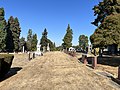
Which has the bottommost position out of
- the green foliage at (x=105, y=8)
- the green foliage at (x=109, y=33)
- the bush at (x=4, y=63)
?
the bush at (x=4, y=63)

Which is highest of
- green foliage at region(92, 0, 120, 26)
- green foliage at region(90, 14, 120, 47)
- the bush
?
green foliage at region(92, 0, 120, 26)

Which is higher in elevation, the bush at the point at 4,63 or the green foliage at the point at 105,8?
the green foliage at the point at 105,8

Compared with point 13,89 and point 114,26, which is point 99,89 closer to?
point 13,89

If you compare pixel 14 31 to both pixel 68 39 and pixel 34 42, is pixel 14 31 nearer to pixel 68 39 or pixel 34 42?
pixel 34 42

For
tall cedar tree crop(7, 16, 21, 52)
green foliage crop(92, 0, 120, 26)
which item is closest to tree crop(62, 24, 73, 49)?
tall cedar tree crop(7, 16, 21, 52)

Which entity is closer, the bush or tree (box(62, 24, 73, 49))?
the bush

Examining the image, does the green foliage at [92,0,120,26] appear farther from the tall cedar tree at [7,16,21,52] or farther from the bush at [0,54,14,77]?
the tall cedar tree at [7,16,21,52]

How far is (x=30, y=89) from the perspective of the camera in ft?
38.5

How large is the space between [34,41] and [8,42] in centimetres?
6605

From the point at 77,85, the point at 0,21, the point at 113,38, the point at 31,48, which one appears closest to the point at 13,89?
the point at 77,85

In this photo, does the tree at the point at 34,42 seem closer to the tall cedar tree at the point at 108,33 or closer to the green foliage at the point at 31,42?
the green foliage at the point at 31,42

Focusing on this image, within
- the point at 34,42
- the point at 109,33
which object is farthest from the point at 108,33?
the point at 34,42

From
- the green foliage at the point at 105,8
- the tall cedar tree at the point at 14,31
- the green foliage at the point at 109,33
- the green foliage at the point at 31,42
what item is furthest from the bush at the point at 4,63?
the green foliage at the point at 31,42

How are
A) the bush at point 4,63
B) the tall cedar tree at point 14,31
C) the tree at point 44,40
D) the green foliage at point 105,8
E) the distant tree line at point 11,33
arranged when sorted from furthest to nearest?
1. the tree at point 44,40
2. the tall cedar tree at point 14,31
3. the distant tree line at point 11,33
4. the green foliage at point 105,8
5. the bush at point 4,63
